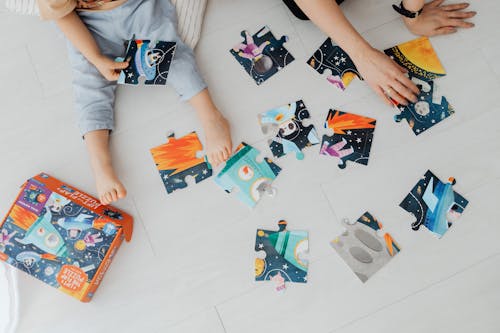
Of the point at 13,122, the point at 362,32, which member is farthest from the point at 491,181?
the point at 13,122

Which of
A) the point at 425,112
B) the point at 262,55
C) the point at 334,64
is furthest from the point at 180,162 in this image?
the point at 425,112

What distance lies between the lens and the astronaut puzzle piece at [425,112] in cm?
123

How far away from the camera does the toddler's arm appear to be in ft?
3.88

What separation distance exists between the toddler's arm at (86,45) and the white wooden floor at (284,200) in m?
0.11

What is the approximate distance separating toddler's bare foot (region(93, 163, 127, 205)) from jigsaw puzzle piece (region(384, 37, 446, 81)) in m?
0.85

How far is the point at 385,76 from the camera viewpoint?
1.18 meters

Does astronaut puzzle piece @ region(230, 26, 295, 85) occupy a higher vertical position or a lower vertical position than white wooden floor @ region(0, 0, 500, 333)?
higher

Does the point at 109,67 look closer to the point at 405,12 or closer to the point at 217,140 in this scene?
the point at 217,140

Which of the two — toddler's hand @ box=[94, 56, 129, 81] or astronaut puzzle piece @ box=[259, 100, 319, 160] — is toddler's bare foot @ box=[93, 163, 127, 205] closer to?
toddler's hand @ box=[94, 56, 129, 81]

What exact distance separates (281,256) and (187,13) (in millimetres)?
752

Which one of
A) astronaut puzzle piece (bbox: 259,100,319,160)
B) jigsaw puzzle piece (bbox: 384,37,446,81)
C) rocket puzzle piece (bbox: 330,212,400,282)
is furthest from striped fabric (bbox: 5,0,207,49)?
rocket puzzle piece (bbox: 330,212,400,282)

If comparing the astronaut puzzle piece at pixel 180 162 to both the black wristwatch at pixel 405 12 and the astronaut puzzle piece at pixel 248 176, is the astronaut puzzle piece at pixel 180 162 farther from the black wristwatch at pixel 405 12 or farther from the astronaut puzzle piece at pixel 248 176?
the black wristwatch at pixel 405 12

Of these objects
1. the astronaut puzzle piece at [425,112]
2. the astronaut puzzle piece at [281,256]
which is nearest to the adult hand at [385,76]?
the astronaut puzzle piece at [425,112]

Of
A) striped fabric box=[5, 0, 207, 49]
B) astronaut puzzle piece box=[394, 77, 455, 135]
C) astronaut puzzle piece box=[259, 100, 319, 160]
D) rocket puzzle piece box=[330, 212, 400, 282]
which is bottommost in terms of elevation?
rocket puzzle piece box=[330, 212, 400, 282]
